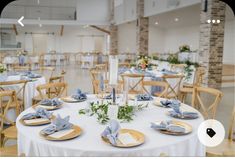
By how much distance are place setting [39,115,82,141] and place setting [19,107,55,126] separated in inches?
5.4

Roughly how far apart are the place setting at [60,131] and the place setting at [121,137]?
206 mm

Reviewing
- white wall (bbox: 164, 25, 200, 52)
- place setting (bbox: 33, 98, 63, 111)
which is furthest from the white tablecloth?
white wall (bbox: 164, 25, 200, 52)

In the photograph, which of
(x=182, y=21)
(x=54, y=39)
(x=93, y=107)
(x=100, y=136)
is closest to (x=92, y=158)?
(x=100, y=136)

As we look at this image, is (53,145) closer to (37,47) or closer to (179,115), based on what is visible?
(179,115)

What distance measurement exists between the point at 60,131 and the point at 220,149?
1.35m

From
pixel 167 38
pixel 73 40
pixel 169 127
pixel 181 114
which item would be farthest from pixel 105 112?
pixel 73 40

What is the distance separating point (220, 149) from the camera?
222cm

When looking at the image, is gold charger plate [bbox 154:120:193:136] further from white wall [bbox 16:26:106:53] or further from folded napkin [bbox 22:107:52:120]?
white wall [bbox 16:26:106:53]

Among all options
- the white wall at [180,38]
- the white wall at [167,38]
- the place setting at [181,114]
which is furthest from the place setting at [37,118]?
the white wall at [180,38]

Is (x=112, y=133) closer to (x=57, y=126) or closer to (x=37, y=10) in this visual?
(x=57, y=126)

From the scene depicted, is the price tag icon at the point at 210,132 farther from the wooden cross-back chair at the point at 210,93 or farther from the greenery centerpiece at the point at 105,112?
the wooden cross-back chair at the point at 210,93

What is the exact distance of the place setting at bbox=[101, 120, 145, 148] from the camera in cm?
156

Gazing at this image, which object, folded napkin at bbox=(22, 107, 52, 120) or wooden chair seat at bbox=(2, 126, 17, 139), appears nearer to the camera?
folded napkin at bbox=(22, 107, 52, 120)

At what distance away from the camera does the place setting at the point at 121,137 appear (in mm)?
1559
